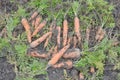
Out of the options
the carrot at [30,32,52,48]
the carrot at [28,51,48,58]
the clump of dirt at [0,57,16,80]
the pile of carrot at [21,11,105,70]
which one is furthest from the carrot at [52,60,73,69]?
the clump of dirt at [0,57,16,80]

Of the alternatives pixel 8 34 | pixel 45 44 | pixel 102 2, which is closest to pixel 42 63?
pixel 45 44

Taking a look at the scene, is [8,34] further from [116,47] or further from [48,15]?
[116,47]

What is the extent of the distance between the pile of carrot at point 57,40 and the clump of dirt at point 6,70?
242mm

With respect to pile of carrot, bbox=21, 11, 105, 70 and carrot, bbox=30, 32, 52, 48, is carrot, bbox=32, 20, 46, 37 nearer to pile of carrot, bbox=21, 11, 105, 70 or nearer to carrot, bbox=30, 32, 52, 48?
pile of carrot, bbox=21, 11, 105, 70

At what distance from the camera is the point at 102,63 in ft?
10.8

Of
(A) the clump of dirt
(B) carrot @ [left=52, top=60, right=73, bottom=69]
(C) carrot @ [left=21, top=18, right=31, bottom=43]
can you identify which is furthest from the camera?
(C) carrot @ [left=21, top=18, right=31, bottom=43]

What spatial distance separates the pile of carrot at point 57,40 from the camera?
10.9 ft

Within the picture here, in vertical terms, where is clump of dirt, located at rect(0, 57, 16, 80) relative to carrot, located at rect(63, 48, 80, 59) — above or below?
below

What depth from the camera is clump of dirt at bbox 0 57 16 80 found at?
320cm

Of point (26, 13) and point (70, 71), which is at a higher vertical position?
point (26, 13)

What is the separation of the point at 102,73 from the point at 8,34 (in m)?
1.04

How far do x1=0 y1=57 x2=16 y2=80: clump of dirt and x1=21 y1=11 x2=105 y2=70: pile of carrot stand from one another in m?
0.24

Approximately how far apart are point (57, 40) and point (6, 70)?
0.62 m

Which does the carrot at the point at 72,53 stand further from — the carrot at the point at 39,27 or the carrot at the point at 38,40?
the carrot at the point at 39,27
